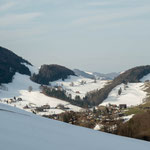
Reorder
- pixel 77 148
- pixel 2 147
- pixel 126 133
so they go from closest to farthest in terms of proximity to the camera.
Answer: pixel 2 147 < pixel 77 148 < pixel 126 133

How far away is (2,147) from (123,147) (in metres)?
4.51

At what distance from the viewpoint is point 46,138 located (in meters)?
9.08

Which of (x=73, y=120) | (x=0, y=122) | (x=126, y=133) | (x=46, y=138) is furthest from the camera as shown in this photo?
(x=73, y=120)

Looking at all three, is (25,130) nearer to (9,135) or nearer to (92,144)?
(9,135)

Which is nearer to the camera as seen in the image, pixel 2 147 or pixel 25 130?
pixel 2 147

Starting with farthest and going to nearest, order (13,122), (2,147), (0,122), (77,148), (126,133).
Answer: (126,133), (13,122), (0,122), (77,148), (2,147)

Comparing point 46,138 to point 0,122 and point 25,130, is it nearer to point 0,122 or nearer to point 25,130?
point 25,130

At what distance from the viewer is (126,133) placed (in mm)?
79125

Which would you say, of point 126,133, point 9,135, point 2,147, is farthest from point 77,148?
point 126,133

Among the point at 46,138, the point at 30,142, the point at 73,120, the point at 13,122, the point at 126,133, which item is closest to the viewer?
the point at 30,142

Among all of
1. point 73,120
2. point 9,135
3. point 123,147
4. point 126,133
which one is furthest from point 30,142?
point 73,120

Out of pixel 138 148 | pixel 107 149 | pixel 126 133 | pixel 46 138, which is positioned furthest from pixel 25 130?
pixel 126 133

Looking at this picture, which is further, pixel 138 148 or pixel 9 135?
pixel 138 148

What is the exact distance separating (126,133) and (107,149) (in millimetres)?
71930
